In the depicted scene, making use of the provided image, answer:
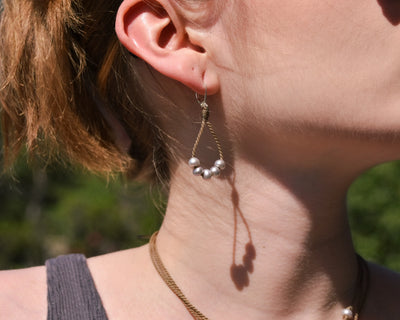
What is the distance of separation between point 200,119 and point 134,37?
0.28m

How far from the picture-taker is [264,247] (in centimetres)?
188

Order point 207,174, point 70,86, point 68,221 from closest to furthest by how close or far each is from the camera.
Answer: point 207,174
point 70,86
point 68,221

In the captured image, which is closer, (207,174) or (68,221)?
→ (207,174)

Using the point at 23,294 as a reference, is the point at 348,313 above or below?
above

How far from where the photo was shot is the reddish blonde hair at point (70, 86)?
1958 mm

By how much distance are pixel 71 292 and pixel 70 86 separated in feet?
1.98

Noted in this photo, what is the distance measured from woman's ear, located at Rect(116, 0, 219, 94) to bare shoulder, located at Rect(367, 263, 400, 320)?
776 millimetres

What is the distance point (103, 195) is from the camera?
429 cm

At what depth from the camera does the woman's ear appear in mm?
1790

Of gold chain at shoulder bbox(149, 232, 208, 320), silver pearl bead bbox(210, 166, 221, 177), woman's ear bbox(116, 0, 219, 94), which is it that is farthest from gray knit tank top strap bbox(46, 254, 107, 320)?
woman's ear bbox(116, 0, 219, 94)

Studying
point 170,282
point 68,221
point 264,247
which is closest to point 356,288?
point 264,247

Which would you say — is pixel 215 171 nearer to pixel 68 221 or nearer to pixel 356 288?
pixel 356 288

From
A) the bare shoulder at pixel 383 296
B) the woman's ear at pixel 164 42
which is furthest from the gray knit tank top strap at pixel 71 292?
the bare shoulder at pixel 383 296

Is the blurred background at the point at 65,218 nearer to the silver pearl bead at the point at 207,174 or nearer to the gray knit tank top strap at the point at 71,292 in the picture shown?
the gray knit tank top strap at the point at 71,292
